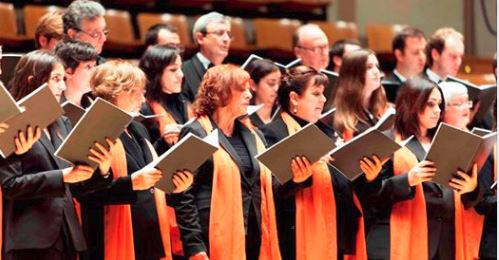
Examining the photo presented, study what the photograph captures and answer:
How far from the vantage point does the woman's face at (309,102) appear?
4238 mm

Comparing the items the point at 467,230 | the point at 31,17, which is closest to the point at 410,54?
the point at 467,230

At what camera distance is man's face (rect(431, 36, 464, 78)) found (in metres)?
5.72

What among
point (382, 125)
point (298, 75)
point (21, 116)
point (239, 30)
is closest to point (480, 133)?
point (382, 125)

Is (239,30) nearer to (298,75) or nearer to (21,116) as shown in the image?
(298,75)

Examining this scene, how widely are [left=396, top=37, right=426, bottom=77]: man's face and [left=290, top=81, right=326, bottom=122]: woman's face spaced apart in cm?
164

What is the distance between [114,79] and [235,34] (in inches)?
142

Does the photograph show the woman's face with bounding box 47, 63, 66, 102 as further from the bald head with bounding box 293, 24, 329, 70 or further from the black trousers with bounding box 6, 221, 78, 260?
the bald head with bounding box 293, 24, 329, 70

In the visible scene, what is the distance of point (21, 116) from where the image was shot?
336 centimetres

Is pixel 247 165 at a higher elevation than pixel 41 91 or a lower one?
lower

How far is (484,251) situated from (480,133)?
1.71ft

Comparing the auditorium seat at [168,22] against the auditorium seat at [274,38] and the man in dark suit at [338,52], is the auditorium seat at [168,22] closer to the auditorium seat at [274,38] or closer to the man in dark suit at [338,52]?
the auditorium seat at [274,38]

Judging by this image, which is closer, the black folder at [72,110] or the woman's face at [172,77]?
the black folder at [72,110]

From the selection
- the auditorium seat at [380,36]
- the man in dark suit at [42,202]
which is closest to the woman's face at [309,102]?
the man in dark suit at [42,202]

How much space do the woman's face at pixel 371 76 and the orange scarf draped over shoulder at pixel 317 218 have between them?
76 cm
